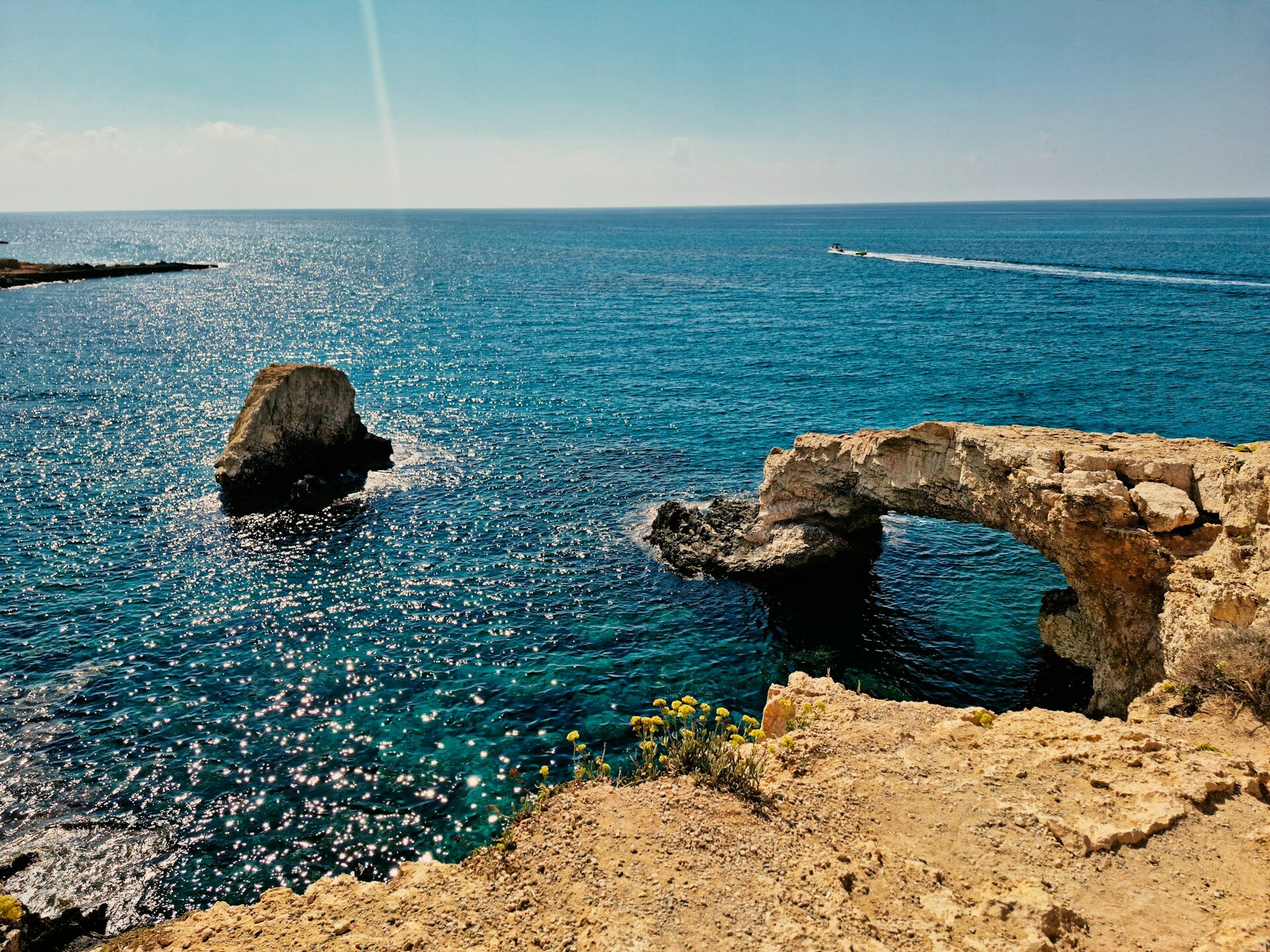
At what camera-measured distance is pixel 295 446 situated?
4244 centimetres

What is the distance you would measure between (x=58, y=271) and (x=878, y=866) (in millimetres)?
164423

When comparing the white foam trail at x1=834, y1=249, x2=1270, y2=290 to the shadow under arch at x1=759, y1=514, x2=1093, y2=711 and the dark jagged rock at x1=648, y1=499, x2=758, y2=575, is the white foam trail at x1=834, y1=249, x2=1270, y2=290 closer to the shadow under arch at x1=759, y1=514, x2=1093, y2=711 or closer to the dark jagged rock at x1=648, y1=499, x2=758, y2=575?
the shadow under arch at x1=759, y1=514, x2=1093, y2=711

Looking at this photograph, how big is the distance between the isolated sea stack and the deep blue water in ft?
6.17

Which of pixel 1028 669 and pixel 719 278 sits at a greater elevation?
pixel 719 278

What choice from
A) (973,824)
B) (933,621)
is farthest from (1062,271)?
(973,824)

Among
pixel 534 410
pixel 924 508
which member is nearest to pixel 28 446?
pixel 534 410

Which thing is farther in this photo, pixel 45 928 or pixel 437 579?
pixel 437 579

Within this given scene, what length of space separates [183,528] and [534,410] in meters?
25.2

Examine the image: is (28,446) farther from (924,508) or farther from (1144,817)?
(1144,817)

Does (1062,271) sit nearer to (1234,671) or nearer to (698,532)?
(698,532)

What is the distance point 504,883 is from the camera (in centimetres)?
1328

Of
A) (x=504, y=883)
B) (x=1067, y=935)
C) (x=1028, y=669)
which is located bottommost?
(x=1028, y=669)

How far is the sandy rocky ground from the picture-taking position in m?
11.4

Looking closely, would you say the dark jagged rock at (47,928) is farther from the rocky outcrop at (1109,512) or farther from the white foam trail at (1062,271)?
the white foam trail at (1062,271)
